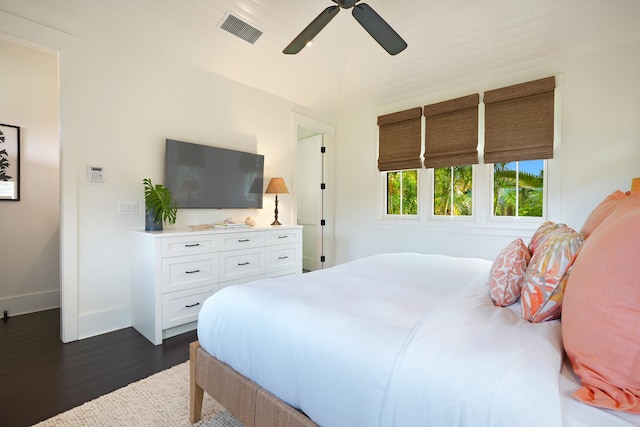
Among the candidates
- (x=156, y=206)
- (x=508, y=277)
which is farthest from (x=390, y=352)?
(x=156, y=206)

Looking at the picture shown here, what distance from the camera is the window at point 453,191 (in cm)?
357

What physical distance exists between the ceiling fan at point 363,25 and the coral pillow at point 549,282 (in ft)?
6.02

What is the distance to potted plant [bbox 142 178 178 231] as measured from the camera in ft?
8.66

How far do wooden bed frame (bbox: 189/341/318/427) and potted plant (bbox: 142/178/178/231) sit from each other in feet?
5.14

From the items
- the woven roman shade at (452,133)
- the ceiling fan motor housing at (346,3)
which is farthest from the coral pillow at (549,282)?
the woven roman shade at (452,133)

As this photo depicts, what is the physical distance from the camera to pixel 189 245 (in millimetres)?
2557

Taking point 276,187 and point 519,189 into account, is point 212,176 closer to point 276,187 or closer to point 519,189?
point 276,187

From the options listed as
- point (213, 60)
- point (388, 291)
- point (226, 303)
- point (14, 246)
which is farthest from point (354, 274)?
point (14, 246)

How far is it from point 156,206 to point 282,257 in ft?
4.52

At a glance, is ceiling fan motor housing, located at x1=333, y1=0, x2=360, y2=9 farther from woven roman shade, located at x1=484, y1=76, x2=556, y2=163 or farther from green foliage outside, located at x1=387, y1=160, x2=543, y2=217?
green foliage outside, located at x1=387, y1=160, x2=543, y2=217

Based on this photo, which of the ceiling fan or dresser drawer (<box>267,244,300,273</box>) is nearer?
the ceiling fan

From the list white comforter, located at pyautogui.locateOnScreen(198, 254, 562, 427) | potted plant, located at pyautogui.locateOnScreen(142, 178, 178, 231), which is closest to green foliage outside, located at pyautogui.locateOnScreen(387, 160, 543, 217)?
white comforter, located at pyautogui.locateOnScreen(198, 254, 562, 427)

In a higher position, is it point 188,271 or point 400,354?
point 400,354

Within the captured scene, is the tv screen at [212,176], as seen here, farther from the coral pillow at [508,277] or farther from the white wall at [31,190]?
the coral pillow at [508,277]
